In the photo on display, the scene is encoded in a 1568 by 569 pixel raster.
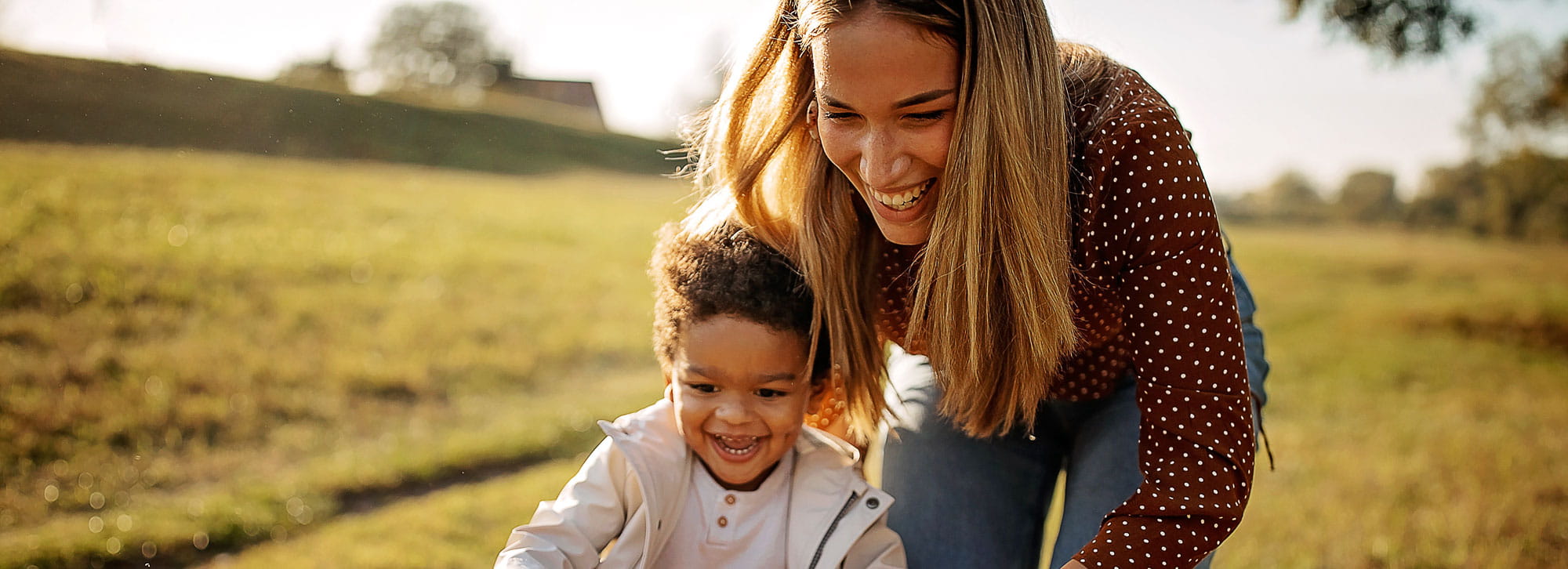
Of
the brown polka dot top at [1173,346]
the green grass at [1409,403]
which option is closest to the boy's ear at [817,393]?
the brown polka dot top at [1173,346]

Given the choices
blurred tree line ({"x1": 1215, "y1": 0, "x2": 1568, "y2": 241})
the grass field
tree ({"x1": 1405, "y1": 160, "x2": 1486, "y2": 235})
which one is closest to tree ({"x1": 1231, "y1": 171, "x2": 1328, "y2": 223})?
blurred tree line ({"x1": 1215, "y1": 0, "x2": 1568, "y2": 241})

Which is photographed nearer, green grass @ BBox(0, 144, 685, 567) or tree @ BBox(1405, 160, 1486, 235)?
green grass @ BBox(0, 144, 685, 567)

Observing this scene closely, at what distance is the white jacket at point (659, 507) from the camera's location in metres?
1.99

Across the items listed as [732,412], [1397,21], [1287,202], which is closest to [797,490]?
[732,412]

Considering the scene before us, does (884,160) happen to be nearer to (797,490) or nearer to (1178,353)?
(1178,353)

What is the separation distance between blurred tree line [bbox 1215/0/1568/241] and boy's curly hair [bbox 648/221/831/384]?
3118 millimetres

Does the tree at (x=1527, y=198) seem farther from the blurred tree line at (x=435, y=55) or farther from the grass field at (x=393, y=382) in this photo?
the blurred tree line at (x=435, y=55)

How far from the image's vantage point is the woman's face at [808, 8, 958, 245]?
1710 mm

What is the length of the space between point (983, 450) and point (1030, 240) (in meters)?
0.78

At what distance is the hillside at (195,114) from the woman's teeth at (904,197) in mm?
581

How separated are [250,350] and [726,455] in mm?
4533

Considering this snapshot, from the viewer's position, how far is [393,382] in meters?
5.82

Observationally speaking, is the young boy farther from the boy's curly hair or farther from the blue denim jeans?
the blue denim jeans

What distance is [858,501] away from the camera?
7.11 ft
